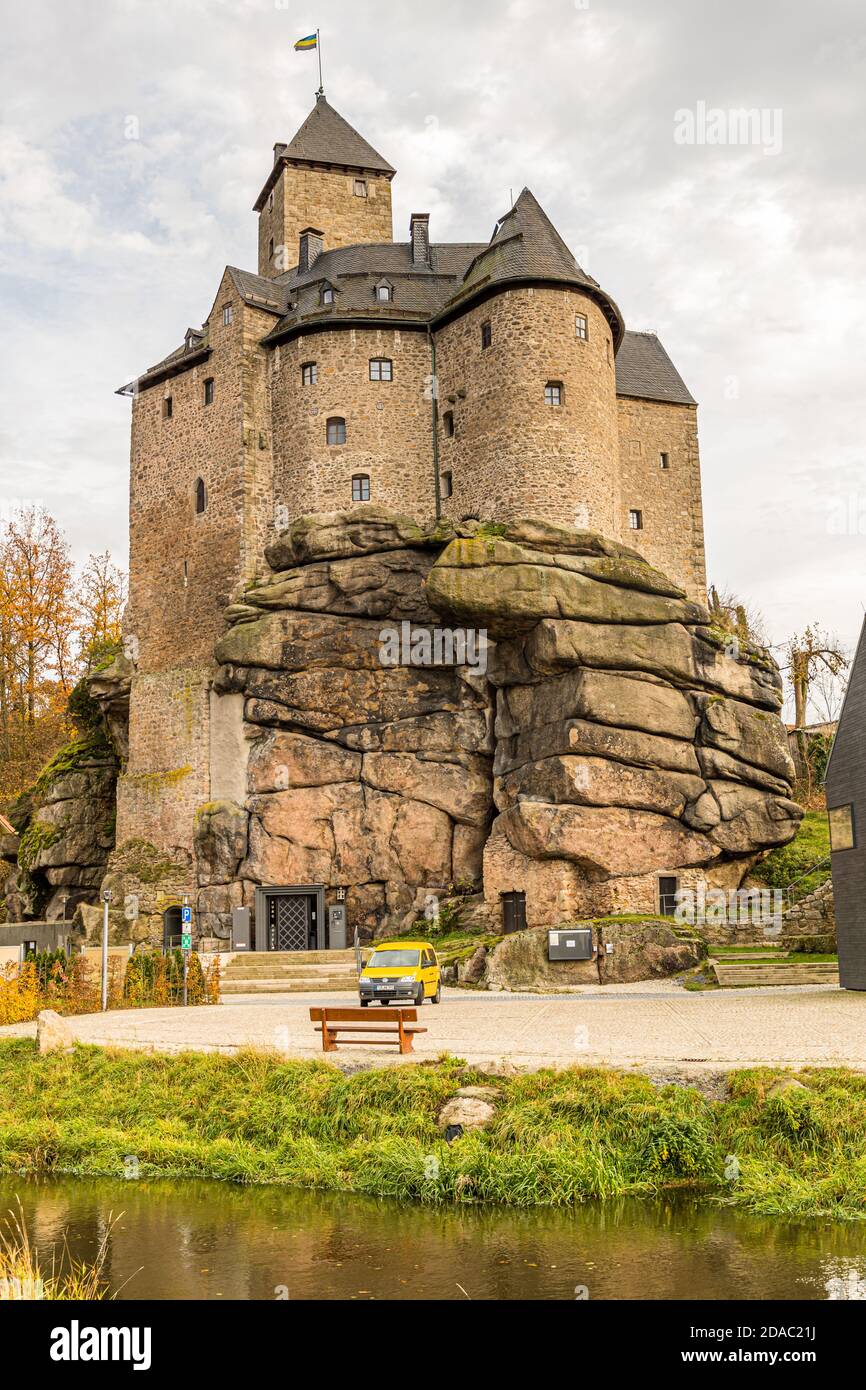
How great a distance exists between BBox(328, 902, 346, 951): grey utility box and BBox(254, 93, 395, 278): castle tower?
27.8 meters

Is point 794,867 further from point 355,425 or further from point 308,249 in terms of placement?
point 308,249

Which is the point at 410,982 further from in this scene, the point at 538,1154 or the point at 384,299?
the point at 384,299

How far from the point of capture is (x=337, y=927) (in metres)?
36.6

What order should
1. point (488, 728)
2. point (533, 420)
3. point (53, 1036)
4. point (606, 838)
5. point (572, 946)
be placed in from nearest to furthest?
1. point (53, 1036)
2. point (572, 946)
3. point (606, 838)
4. point (488, 728)
5. point (533, 420)

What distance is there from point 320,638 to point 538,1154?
27155 mm

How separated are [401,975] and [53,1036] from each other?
743cm

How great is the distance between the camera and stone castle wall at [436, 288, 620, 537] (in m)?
38.4

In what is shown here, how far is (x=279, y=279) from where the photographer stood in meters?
48.6

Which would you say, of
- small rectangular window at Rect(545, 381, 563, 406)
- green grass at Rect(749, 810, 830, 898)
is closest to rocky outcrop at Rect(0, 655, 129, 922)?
small rectangular window at Rect(545, 381, 563, 406)

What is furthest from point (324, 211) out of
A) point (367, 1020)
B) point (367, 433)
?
point (367, 1020)

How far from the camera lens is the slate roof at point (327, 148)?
166 ft

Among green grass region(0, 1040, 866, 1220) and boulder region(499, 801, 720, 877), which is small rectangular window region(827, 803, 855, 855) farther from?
green grass region(0, 1040, 866, 1220)

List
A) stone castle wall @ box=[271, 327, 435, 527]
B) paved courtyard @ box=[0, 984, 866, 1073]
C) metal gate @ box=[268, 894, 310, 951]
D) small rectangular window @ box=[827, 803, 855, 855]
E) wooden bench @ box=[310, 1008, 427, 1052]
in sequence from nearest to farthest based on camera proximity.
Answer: paved courtyard @ box=[0, 984, 866, 1073], wooden bench @ box=[310, 1008, 427, 1052], small rectangular window @ box=[827, 803, 855, 855], metal gate @ box=[268, 894, 310, 951], stone castle wall @ box=[271, 327, 435, 527]

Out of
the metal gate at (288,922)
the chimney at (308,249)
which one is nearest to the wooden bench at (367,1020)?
the metal gate at (288,922)
